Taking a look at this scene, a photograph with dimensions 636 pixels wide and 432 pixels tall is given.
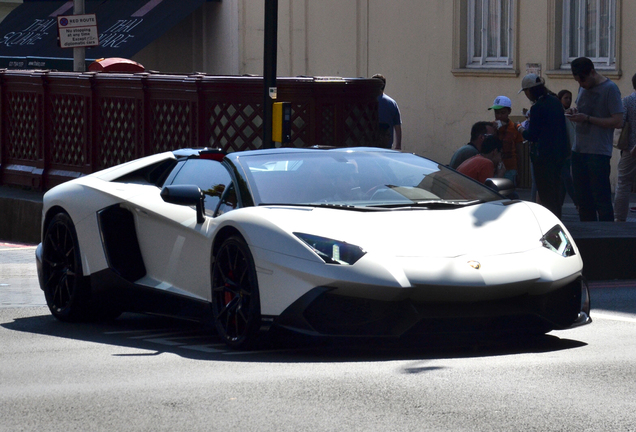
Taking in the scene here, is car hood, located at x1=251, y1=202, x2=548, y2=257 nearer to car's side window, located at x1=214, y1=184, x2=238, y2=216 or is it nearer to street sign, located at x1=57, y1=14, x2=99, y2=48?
car's side window, located at x1=214, y1=184, x2=238, y2=216

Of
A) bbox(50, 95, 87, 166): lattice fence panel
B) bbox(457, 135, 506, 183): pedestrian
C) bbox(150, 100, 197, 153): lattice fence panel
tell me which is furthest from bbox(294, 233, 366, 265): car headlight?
bbox(50, 95, 87, 166): lattice fence panel

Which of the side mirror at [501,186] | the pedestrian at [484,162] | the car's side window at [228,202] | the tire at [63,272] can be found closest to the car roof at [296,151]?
the car's side window at [228,202]

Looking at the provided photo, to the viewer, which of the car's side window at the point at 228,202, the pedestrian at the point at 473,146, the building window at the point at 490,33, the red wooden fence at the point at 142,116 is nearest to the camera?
the car's side window at the point at 228,202

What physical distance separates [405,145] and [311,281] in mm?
16821

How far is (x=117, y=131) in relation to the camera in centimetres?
1659

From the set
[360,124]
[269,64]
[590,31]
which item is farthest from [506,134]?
[590,31]

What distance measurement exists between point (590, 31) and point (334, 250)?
45.0ft

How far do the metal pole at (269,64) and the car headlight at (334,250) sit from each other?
17.7 feet

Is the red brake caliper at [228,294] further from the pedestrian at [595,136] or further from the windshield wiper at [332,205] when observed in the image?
the pedestrian at [595,136]

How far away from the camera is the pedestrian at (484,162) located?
12203mm

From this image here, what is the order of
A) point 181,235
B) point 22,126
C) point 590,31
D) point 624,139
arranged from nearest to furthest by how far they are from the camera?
point 181,235
point 624,139
point 22,126
point 590,31

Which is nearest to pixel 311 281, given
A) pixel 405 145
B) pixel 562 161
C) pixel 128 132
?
pixel 562 161

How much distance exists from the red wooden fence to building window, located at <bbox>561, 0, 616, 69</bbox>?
5435 mm

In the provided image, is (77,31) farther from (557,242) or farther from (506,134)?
(557,242)
